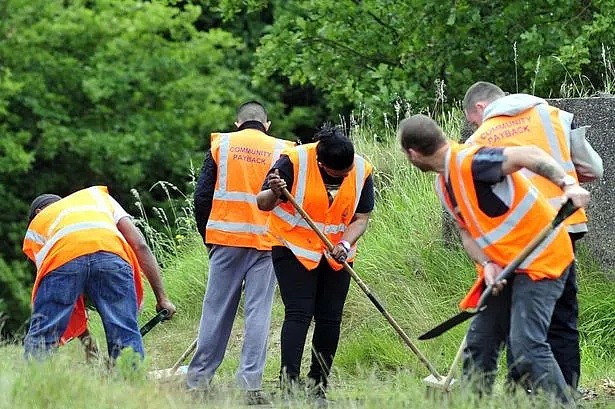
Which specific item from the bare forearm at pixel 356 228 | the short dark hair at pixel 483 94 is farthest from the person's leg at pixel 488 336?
the bare forearm at pixel 356 228

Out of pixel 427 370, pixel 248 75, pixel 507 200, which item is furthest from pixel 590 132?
pixel 248 75

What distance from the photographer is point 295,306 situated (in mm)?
8875

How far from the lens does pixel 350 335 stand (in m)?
11.4

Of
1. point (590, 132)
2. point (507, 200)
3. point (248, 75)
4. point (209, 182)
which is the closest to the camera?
point (507, 200)

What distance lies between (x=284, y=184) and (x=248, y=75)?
2333cm

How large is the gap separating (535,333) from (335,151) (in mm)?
2128

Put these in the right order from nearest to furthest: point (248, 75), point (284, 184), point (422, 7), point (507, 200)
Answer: point (507, 200)
point (284, 184)
point (422, 7)
point (248, 75)

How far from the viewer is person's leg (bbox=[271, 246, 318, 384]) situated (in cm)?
888

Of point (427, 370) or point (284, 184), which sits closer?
point (284, 184)

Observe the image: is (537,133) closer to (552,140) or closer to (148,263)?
(552,140)

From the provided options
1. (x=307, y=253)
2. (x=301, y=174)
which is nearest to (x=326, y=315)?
(x=307, y=253)

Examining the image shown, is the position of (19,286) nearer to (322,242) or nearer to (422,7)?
(422,7)

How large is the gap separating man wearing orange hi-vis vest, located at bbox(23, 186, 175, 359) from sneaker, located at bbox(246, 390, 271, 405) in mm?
777

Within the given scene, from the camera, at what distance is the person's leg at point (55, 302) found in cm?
880
